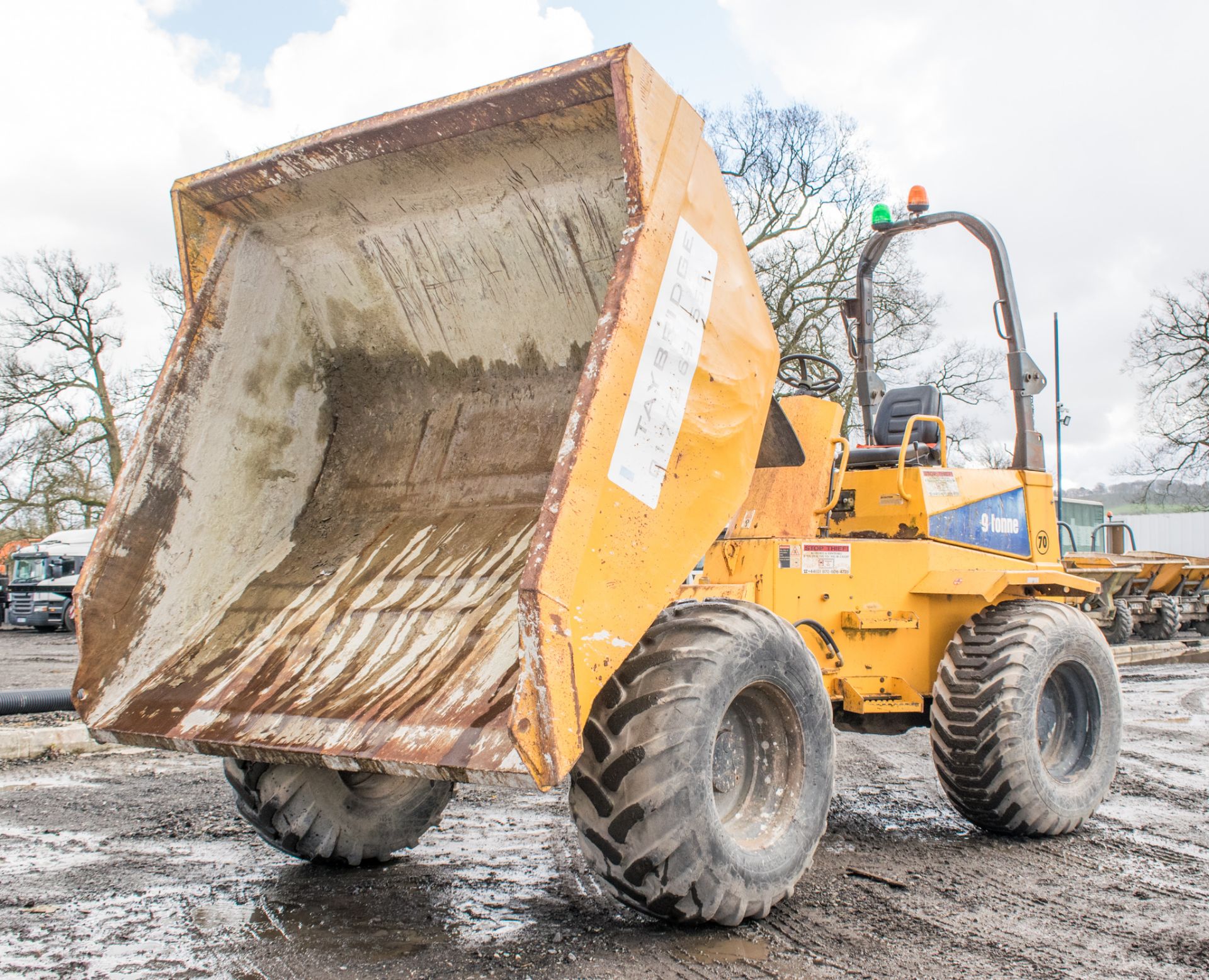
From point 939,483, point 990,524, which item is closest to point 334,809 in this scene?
point 939,483

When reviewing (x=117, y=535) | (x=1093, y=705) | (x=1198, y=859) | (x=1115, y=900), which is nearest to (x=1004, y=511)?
(x=1093, y=705)

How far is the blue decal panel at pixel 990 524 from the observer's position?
5.23 meters

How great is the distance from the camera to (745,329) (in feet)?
12.0

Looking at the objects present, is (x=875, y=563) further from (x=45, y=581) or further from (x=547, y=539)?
(x=45, y=581)

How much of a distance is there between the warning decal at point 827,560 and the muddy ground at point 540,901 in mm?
1143

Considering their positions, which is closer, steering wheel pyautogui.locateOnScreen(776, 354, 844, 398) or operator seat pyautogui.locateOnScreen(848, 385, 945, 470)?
operator seat pyautogui.locateOnScreen(848, 385, 945, 470)

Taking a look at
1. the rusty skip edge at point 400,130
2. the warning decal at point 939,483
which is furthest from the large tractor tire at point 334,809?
the warning decal at point 939,483

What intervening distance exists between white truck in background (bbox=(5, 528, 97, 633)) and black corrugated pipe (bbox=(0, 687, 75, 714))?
16.7 meters

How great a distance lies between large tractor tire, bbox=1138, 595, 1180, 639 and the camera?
56.6 ft

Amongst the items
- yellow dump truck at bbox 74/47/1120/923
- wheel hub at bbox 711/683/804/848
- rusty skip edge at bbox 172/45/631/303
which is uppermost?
rusty skip edge at bbox 172/45/631/303

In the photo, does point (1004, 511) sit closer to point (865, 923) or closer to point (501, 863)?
point (865, 923)

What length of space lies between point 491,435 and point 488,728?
1628 mm

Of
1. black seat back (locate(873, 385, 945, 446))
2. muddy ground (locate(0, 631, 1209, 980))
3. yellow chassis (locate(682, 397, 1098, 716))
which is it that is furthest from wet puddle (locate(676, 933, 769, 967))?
black seat back (locate(873, 385, 945, 446))

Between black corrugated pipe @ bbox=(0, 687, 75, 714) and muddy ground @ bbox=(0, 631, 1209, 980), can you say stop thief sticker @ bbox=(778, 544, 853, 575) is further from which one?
black corrugated pipe @ bbox=(0, 687, 75, 714)
